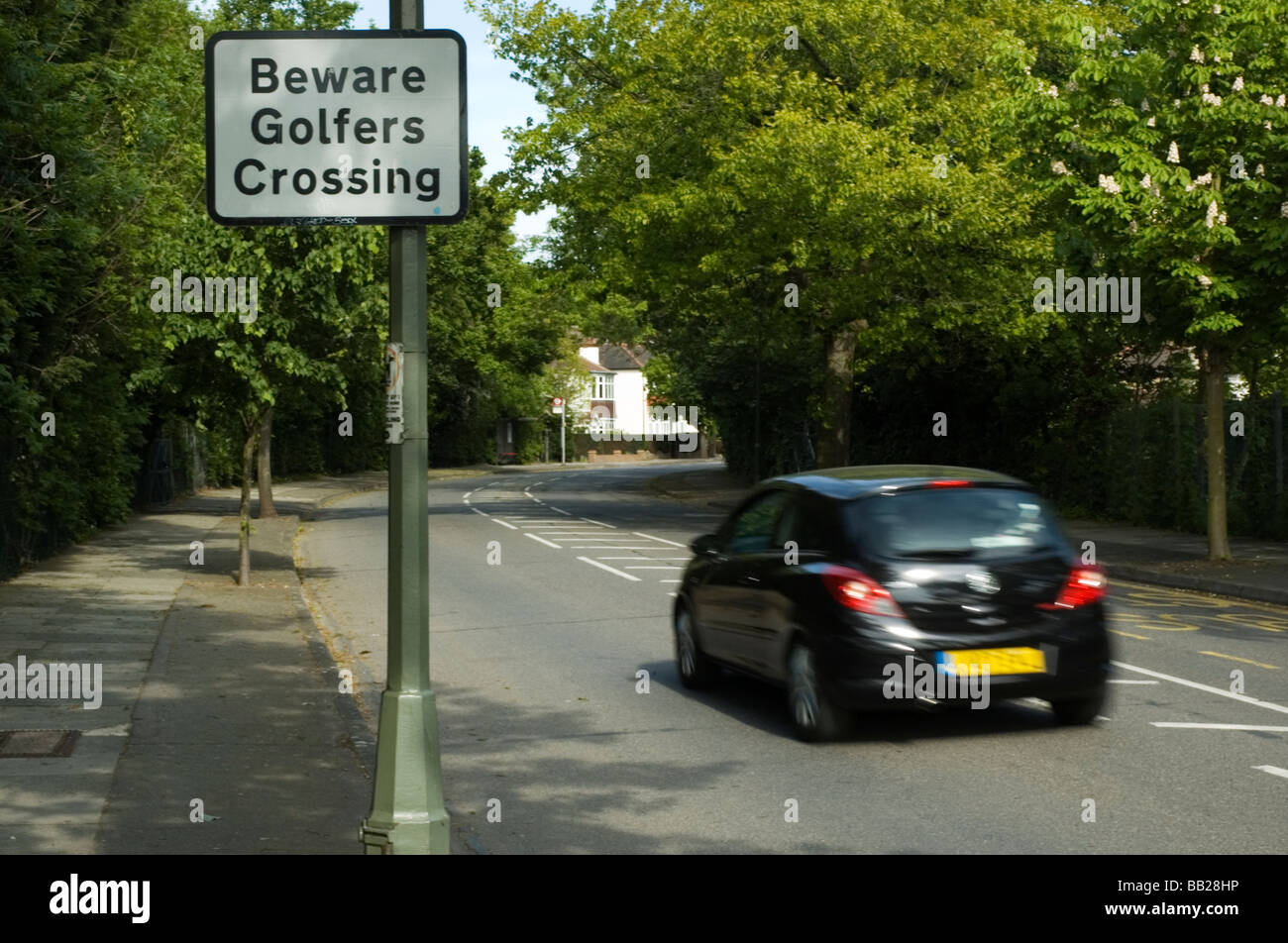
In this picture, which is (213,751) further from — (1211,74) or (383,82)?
(1211,74)

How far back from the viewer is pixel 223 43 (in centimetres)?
610

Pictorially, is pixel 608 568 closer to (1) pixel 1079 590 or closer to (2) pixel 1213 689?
(2) pixel 1213 689

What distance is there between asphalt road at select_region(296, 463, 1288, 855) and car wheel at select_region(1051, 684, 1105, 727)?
0.34ft

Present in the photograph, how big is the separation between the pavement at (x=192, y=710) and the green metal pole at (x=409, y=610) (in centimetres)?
65

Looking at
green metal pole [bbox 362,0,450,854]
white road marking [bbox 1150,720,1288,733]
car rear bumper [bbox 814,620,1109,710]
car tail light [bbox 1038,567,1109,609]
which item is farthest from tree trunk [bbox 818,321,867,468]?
green metal pole [bbox 362,0,450,854]

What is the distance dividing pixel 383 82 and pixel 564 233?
27563mm

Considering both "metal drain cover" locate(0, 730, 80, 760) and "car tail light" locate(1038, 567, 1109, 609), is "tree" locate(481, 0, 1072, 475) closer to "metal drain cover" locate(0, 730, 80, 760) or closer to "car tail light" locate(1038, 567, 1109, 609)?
"car tail light" locate(1038, 567, 1109, 609)

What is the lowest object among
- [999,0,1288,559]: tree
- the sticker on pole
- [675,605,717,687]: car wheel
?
[675,605,717,687]: car wheel

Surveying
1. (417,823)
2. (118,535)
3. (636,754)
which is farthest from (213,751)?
(118,535)

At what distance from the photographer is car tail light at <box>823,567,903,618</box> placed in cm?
884

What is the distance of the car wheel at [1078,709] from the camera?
9.34m

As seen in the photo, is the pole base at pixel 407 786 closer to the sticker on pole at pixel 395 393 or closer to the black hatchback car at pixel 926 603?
the sticker on pole at pixel 395 393

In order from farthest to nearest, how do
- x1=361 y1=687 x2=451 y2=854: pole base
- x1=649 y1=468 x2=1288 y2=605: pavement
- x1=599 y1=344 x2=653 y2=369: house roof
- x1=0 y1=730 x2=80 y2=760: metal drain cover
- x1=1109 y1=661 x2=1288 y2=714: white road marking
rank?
1. x1=599 y1=344 x2=653 y2=369: house roof
2. x1=649 y1=468 x2=1288 y2=605: pavement
3. x1=1109 y1=661 x2=1288 y2=714: white road marking
4. x1=0 y1=730 x2=80 y2=760: metal drain cover
5. x1=361 y1=687 x2=451 y2=854: pole base

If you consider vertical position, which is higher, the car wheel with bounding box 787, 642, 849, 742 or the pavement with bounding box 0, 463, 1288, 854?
the car wheel with bounding box 787, 642, 849, 742
